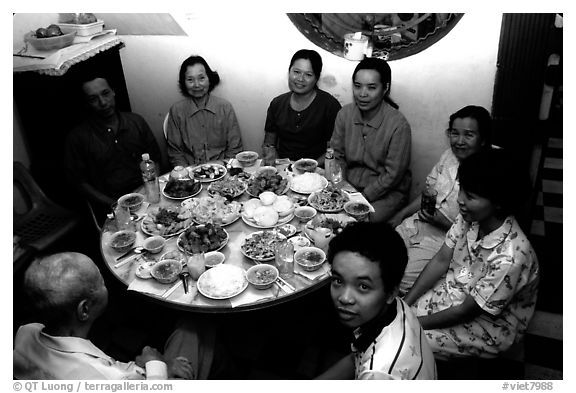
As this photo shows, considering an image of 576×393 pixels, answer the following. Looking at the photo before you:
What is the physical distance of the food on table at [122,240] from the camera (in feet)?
8.42

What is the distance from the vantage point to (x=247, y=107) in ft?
14.5

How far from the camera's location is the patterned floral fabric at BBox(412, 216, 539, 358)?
216 centimetres

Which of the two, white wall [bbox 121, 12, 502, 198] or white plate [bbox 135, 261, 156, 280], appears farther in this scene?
white wall [bbox 121, 12, 502, 198]

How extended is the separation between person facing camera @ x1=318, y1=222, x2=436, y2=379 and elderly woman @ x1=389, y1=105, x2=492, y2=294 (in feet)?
4.08

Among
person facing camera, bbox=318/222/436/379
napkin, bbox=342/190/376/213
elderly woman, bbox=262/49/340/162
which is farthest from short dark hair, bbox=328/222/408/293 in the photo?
elderly woman, bbox=262/49/340/162

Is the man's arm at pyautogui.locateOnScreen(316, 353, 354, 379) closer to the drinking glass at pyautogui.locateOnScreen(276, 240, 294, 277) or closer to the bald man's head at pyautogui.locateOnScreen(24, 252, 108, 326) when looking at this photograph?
the drinking glass at pyautogui.locateOnScreen(276, 240, 294, 277)

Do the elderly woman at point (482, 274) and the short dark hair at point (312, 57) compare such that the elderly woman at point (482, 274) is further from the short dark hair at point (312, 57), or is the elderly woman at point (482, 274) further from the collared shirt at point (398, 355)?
the short dark hair at point (312, 57)

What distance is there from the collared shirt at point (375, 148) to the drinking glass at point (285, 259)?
1332mm

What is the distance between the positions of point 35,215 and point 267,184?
182 cm

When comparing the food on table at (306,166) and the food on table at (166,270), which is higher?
the food on table at (306,166)

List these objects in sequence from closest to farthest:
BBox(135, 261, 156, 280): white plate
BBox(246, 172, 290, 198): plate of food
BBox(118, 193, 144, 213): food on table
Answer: BBox(135, 261, 156, 280): white plate → BBox(118, 193, 144, 213): food on table → BBox(246, 172, 290, 198): plate of food

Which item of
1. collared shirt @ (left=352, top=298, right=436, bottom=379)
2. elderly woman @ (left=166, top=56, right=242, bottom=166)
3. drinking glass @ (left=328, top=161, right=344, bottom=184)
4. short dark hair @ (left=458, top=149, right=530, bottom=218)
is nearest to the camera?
collared shirt @ (left=352, top=298, right=436, bottom=379)

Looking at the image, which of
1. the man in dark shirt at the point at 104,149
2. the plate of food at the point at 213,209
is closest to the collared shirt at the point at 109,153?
the man in dark shirt at the point at 104,149
